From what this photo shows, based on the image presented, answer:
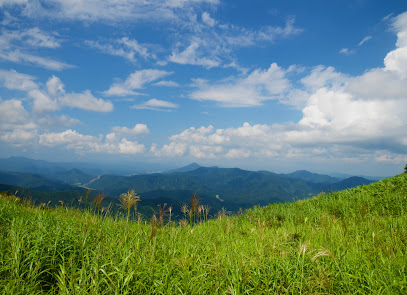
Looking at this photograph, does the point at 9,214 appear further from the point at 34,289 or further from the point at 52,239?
the point at 34,289

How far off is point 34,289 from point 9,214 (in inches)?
167

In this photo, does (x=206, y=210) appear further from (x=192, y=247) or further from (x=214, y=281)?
(x=214, y=281)

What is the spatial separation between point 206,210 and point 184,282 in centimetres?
487

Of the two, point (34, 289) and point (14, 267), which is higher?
point (14, 267)

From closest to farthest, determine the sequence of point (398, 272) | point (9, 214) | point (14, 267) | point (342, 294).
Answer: point (342, 294) < point (14, 267) < point (398, 272) < point (9, 214)

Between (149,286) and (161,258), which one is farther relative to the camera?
(161,258)

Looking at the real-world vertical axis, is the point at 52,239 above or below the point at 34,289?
above

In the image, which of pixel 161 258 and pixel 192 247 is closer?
pixel 161 258

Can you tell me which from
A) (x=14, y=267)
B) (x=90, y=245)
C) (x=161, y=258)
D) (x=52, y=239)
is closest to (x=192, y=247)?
(x=161, y=258)

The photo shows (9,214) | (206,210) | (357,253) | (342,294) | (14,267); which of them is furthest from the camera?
(206,210)

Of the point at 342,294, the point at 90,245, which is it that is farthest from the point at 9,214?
the point at 342,294

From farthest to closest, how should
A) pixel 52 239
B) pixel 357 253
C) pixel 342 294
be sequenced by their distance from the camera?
pixel 357 253, pixel 52 239, pixel 342 294

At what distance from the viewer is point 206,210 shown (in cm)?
814

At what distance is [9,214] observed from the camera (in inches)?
243
